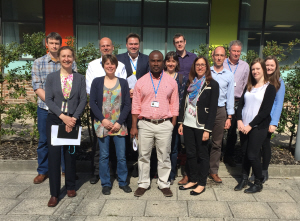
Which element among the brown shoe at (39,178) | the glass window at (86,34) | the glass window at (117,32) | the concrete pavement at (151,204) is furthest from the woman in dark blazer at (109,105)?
the glass window at (86,34)

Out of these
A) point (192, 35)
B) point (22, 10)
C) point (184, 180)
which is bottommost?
point (184, 180)

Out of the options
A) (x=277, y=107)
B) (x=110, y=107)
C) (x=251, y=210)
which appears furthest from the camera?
(x=277, y=107)

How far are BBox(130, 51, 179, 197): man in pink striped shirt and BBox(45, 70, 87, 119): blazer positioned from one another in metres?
0.76

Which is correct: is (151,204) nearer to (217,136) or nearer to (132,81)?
(217,136)

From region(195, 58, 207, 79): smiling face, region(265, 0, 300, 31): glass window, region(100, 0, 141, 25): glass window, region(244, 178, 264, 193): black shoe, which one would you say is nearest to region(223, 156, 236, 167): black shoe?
region(244, 178, 264, 193): black shoe

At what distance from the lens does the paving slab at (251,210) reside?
3436 millimetres

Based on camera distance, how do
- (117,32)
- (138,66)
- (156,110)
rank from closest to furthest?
(156,110) → (138,66) → (117,32)

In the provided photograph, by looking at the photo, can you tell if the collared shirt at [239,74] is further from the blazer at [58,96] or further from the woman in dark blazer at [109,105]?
the blazer at [58,96]

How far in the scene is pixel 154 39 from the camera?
948 cm

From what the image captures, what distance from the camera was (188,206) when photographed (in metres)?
3.68

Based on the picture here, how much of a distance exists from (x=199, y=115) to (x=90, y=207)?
6.23ft

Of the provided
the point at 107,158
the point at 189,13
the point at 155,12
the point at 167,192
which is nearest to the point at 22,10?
the point at 155,12

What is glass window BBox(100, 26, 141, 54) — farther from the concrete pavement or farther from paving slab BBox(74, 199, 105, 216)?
paving slab BBox(74, 199, 105, 216)

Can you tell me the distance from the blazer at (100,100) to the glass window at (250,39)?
6693 millimetres
